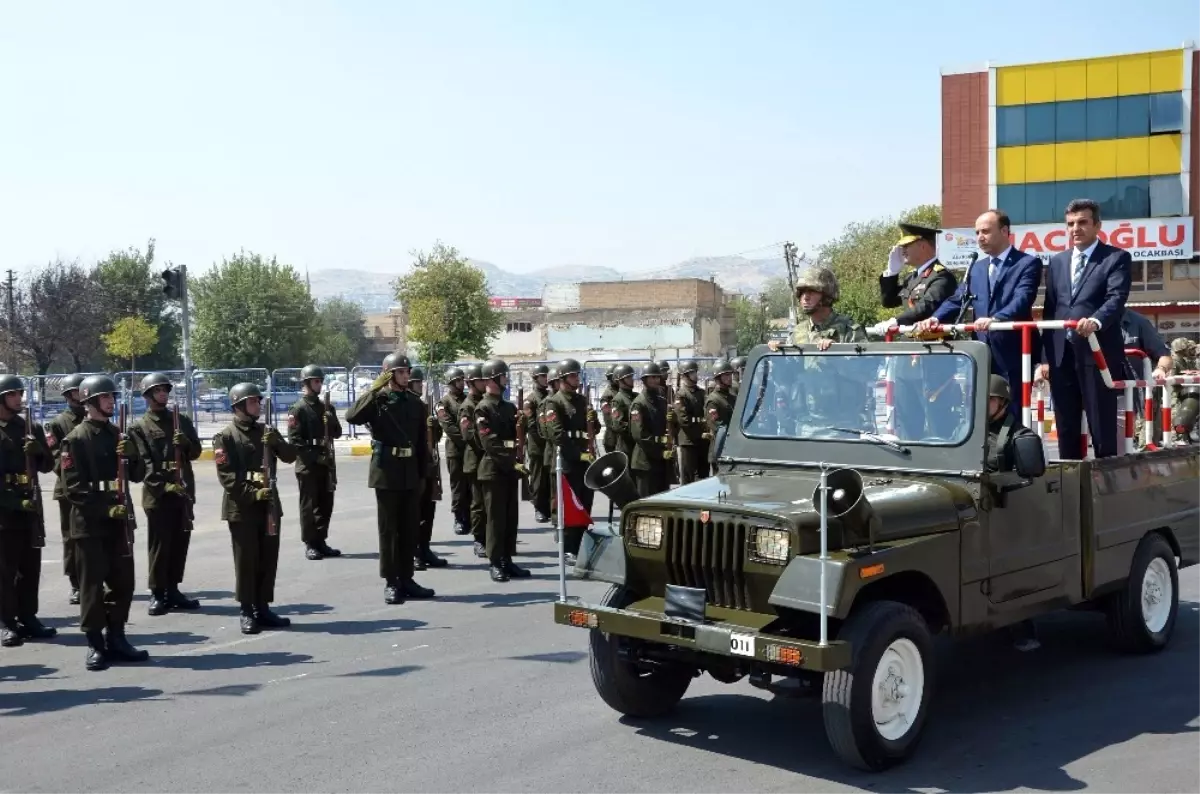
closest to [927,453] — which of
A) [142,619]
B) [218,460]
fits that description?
[218,460]

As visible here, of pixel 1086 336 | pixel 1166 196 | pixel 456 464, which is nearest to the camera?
pixel 1086 336

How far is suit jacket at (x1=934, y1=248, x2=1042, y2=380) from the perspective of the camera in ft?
25.9

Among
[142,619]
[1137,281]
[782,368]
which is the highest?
[1137,281]

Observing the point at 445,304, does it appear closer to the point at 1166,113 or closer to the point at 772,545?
the point at 1166,113

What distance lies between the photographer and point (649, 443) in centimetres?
1383

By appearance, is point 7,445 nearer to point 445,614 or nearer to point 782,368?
point 445,614

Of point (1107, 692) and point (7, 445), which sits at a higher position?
point (7, 445)

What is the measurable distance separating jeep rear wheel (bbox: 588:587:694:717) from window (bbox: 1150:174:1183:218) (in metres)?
39.7

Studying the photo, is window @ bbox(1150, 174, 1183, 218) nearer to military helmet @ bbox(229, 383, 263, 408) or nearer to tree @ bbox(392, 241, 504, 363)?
tree @ bbox(392, 241, 504, 363)

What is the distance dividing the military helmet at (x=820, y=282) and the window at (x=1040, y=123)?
124ft

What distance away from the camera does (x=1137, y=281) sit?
43.5 m

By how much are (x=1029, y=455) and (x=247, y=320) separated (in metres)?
65.8

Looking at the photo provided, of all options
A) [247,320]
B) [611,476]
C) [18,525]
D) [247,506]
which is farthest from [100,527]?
[247,320]

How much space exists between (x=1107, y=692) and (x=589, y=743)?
304cm
